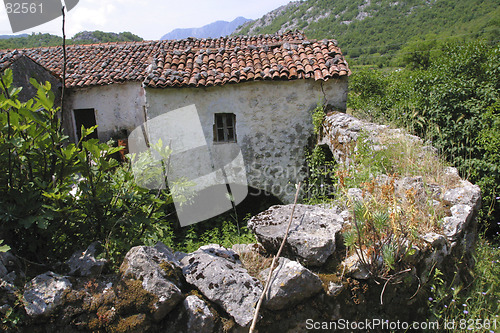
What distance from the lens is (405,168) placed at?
15.2 ft

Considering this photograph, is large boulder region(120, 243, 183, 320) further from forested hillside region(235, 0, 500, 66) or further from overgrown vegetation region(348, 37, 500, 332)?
forested hillside region(235, 0, 500, 66)

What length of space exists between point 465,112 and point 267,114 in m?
5.10

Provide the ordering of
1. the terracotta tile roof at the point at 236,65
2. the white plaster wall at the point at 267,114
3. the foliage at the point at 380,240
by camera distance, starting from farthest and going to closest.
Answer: the white plaster wall at the point at 267,114, the terracotta tile roof at the point at 236,65, the foliage at the point at 380,240

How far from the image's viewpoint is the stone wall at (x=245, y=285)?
7.45ft

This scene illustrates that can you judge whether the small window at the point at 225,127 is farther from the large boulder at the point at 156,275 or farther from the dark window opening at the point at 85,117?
the dark window opening at the point at 85,117

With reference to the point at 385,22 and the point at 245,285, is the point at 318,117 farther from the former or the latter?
the point at 385,22

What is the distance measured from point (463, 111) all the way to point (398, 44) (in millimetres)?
50368

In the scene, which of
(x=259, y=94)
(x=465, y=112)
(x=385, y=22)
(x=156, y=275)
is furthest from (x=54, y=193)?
(x=385, y=22)

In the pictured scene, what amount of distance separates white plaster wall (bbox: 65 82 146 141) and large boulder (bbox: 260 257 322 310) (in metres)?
12.9

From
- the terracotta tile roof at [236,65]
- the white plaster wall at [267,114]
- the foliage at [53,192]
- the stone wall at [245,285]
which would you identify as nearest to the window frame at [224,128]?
the white plaster wall at [267,114]

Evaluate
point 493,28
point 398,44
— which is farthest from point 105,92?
point 398,44

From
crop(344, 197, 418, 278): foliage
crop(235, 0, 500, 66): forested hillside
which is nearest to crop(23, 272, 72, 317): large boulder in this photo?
crop(344, 197, 418, 278): foliage

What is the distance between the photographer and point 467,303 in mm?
3256

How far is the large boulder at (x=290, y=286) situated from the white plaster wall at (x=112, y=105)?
1288 cm
